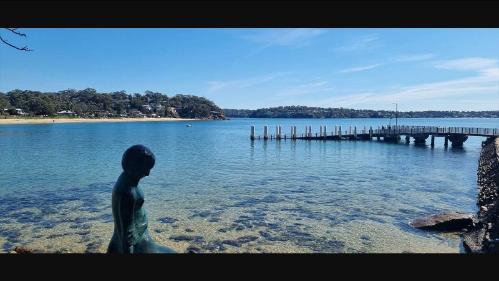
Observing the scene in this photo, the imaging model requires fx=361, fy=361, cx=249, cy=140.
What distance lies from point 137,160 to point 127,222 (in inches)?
19.8

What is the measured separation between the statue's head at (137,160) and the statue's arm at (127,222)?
186 millimetres

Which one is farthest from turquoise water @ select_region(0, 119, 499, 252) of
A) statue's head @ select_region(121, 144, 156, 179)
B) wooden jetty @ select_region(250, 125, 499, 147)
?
wooden jetty @ select_region(250, 125, 499, 147)

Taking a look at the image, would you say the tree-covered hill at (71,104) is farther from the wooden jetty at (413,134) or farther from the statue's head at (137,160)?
the statue's head at (137,160)

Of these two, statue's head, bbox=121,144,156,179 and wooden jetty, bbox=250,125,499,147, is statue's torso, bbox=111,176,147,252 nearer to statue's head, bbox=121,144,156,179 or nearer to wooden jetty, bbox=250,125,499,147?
statue's head, bbox=121,144,156,179

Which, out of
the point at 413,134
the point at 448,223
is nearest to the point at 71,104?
the point at 413,134

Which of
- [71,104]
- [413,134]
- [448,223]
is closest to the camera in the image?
[448,223]

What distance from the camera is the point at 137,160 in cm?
292

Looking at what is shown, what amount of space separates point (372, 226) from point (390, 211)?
288 centimetres

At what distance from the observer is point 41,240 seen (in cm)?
1208

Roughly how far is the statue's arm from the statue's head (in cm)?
19

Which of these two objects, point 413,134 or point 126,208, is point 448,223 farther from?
point 413,134
